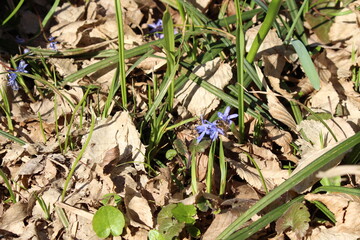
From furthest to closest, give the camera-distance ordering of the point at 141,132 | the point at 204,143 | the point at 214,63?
the point at 214,63 → the point at 141,132 → the point at 204,143

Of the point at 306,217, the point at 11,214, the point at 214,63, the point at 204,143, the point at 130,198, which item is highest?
the point at 214,63

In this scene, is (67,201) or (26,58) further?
(26,58)

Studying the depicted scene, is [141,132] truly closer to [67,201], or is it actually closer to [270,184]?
[67,201]

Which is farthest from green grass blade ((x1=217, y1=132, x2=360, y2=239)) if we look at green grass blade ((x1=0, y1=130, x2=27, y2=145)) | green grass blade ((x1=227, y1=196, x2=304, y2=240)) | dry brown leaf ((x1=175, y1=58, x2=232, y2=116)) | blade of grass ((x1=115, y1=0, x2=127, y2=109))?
green grass blade ((x1=0, y1=130, x2=27, y2=145))

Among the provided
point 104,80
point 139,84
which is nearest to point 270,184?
point 139,84

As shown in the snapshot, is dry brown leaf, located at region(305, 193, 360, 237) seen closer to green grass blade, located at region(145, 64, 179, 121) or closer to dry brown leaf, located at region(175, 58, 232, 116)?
dry brown leaf, located at region(175, 58, 232, 116)

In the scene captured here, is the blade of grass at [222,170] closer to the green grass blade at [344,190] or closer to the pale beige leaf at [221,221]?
the pale beige leaf at [221,221]

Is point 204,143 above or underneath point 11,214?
above

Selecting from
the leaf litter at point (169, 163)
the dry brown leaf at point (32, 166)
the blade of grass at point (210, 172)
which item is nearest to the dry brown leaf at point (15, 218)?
the leaf litter at point (169, 163)
